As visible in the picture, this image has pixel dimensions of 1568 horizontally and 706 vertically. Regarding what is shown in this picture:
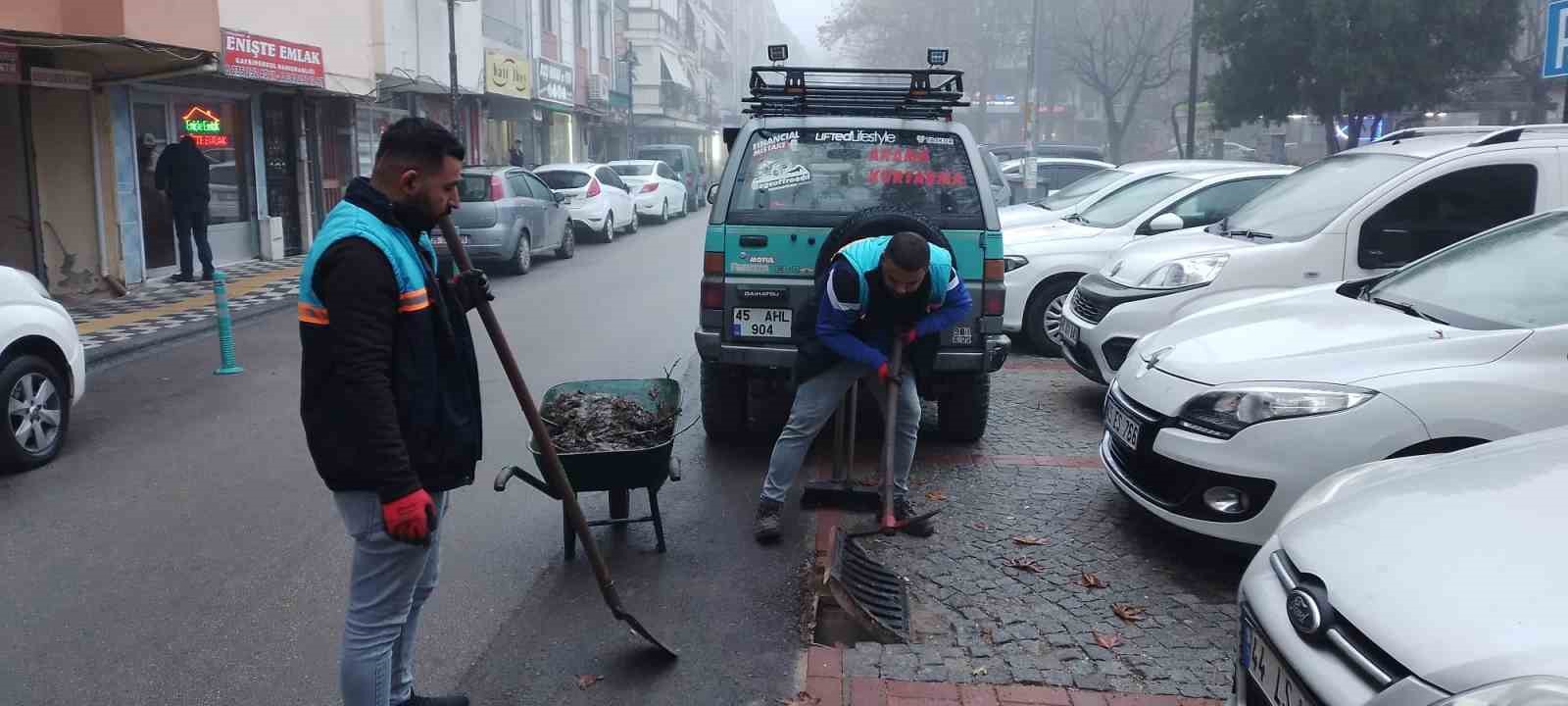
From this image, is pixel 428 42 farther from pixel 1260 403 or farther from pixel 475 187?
pixel 1260 403

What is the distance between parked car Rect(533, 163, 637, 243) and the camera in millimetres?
21766

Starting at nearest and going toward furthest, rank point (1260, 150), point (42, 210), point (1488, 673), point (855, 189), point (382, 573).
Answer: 1. point (1488, 673)
2. point (382, 573)
3. point (855, 189)
4. point (42, 210)
5. point (1260, 150)

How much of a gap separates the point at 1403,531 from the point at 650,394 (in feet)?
10.6

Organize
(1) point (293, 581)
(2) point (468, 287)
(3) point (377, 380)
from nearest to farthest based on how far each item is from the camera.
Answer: (3) point (377, 380)
(2) point (468, 287)
(1) point (293, 581)

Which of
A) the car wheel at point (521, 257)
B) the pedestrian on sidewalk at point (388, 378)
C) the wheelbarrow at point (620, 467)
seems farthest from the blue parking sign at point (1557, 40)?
the car wheel at point (521, 257)

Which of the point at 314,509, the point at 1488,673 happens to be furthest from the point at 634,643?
the point at 1488,673

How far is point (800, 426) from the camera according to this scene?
5.36 meters

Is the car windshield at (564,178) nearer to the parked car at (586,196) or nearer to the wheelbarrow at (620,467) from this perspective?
the parked car at (586,196)

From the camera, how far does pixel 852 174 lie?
22.2ft

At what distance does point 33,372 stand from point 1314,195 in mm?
7982

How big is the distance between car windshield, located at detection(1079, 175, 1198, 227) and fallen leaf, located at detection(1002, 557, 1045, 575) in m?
6.19

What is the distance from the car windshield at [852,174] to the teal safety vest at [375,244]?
147 inches

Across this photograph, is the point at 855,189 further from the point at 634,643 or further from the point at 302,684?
the point at 302,684

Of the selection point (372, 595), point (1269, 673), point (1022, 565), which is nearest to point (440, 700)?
point (372, 595)
